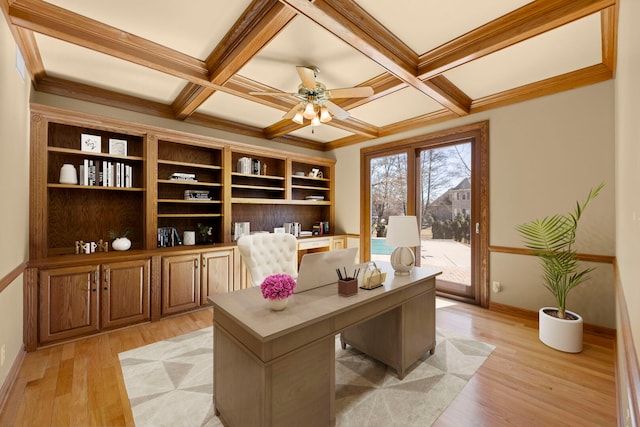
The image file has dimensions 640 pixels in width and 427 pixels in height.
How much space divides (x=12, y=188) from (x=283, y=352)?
2398 mm

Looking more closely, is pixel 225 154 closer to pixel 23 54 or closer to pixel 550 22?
pixel 23 54

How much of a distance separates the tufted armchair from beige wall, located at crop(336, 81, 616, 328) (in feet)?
8.39

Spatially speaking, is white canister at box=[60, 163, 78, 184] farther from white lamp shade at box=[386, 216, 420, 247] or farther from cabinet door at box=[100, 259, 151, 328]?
white lamp shade at box=[386, 216, 420, 247]

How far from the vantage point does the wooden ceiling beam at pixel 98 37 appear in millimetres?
1827

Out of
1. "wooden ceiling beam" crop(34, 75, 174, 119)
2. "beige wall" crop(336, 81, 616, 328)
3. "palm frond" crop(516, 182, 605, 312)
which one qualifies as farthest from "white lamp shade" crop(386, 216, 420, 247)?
"wooden ceiling beam" crop(34, 75, 174, 119)

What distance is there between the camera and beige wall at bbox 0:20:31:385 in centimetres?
182

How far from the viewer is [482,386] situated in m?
1.98

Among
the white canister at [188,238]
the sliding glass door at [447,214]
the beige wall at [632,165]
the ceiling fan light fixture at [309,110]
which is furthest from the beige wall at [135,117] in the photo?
the beige wall at [632,165]

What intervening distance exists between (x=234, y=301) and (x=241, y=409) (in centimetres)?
54

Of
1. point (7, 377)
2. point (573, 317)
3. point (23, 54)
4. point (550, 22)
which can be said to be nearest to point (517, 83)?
point (550, 22)

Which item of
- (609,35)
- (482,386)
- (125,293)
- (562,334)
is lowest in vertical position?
(482,386)

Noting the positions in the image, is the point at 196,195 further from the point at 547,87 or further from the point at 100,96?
the point at 547,87

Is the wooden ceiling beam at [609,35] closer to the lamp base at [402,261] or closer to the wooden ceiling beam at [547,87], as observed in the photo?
A: the wooden ceiling beam at [547,87]

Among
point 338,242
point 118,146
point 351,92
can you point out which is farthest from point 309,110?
point 338,242
